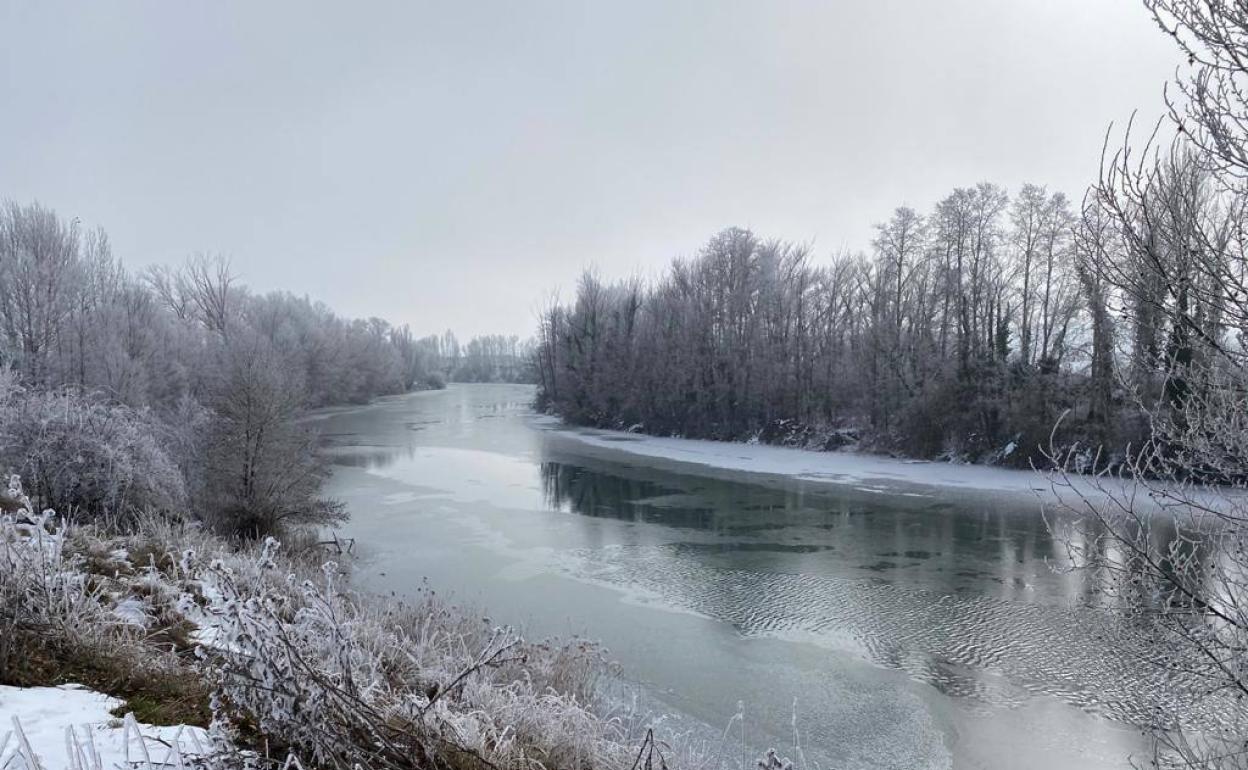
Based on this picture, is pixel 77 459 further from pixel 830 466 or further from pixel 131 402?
pixel 830 466

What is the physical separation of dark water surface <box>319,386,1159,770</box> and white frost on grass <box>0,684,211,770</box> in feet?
18.4

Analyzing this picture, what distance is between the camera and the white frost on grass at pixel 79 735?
101 inches

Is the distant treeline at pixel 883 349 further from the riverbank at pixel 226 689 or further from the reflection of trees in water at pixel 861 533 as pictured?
the riverbank at pixel 226 689

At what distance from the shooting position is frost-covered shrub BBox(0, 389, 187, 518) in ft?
33.3

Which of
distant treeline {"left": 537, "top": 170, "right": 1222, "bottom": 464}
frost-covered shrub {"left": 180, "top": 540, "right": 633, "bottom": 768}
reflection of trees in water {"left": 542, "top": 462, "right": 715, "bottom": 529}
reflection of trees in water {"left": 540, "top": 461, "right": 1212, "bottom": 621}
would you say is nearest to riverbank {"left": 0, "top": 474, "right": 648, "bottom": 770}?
frost-covered shrub {"left": 180, "top": 540, "right": 633, "bottom": 768}

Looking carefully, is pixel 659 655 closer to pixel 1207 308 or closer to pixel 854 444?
pixel 1207 308

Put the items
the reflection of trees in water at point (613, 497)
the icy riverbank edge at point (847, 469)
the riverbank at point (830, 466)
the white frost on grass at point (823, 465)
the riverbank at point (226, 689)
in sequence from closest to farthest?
1. the riverbank at point (226, 689)
2. the reflection of trees in water at point (613, 497)
3. the icy riverbank edge at point (847, 469)
4. the riverbank at point (830, 466)
5. the white frost on grass at point (823, 465)

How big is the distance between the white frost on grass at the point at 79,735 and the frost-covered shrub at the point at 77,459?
7.92 m

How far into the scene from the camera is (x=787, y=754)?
7020mm

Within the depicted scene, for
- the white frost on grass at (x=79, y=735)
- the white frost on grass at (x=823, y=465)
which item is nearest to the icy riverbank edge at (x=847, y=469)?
the white frost on grass at (x=823, y=465)

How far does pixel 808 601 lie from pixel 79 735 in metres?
11.0

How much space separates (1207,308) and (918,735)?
5.66 meters

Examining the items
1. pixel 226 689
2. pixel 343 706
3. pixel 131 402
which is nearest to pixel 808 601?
pixel 343 706

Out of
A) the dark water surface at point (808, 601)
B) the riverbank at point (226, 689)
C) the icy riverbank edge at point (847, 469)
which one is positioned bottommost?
the dark water surface at point (808, 601)
